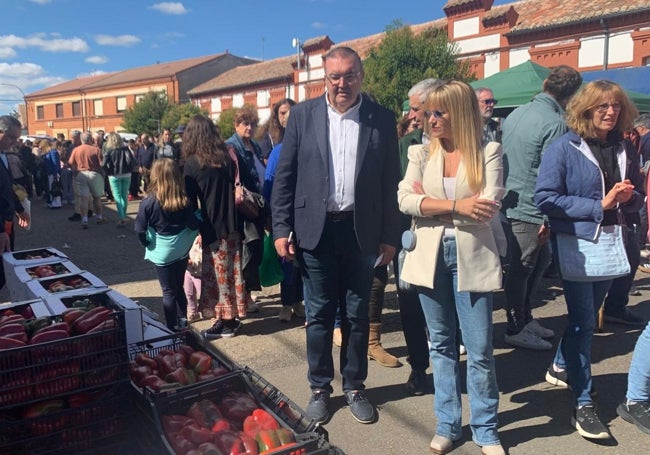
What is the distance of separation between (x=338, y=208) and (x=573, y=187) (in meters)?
1.35

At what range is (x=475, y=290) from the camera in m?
2.76

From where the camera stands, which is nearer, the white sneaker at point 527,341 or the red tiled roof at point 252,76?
the white sneaker at point 527,341

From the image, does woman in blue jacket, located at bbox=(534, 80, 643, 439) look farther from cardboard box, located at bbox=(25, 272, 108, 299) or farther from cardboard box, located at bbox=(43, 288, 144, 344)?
cardboard box, located at bbox=(25, 272, 108, 299)

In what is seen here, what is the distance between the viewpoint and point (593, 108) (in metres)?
3.14

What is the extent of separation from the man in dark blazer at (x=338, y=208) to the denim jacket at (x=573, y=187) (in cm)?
88

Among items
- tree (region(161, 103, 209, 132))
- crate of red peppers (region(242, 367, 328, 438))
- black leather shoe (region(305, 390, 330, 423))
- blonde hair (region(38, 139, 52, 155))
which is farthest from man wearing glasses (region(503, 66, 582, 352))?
tree (region(161, 103, 209, 132))

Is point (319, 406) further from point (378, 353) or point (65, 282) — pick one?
point (65, 282)

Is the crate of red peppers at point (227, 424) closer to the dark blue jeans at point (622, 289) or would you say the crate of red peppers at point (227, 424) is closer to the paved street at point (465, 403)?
the paved street at point (465, 403)

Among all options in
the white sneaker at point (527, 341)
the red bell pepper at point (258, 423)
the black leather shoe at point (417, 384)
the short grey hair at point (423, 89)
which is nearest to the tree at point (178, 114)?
the white sneaker at point (527, 341)

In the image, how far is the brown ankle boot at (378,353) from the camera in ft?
13.8

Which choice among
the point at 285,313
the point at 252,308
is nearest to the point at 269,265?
the point at 285,313

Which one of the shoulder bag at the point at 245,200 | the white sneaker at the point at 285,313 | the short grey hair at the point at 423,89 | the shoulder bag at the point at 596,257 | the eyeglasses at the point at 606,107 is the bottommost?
the white sneaker at the point at 285,313

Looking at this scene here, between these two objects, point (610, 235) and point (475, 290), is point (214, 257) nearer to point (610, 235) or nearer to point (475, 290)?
point (475, 290)

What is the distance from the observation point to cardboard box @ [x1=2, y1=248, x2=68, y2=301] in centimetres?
383
